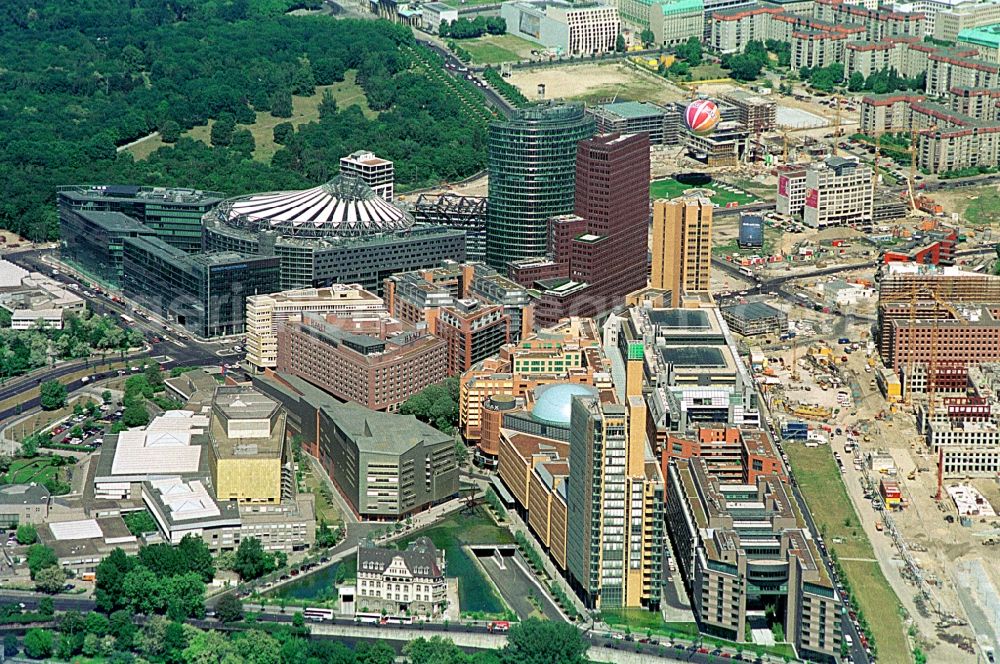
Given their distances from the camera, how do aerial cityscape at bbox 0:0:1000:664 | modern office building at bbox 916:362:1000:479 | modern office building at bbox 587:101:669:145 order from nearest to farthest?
aerial cityscape at bbox 0:0:1000:664
modern office building at bbox 916:362:1000:479
modern office building at bbox 587:101:669:145

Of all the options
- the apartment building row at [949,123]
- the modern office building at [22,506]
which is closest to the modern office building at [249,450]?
the modern office building at [22,506]

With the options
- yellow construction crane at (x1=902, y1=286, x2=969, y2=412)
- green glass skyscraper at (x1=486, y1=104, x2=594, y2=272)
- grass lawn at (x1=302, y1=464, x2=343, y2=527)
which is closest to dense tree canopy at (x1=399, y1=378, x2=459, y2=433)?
grass lawn at (x1=302, y1=464, x2=343, y2=527)

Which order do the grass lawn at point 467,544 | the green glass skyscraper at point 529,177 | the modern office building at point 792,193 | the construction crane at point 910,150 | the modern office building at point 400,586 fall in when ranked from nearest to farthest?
the modern office building at point 400,586
the grass lawn at point 467,544
the green glass skyscraper at point 529,177
the modern office building at point 792,193
the construction crane at point 910,150

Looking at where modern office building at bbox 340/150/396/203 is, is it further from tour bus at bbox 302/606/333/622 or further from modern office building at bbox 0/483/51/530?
tour bus at bbox 302/606/333/622

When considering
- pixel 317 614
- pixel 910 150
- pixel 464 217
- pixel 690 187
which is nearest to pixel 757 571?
pixel 317 614

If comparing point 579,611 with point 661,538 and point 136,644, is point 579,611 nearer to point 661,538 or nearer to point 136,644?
point 661,538

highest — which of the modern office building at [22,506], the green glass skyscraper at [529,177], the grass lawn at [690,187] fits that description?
the green glass skyscraper at [529,177]

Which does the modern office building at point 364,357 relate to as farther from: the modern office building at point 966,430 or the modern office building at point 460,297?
the modern office building at point 966,430
